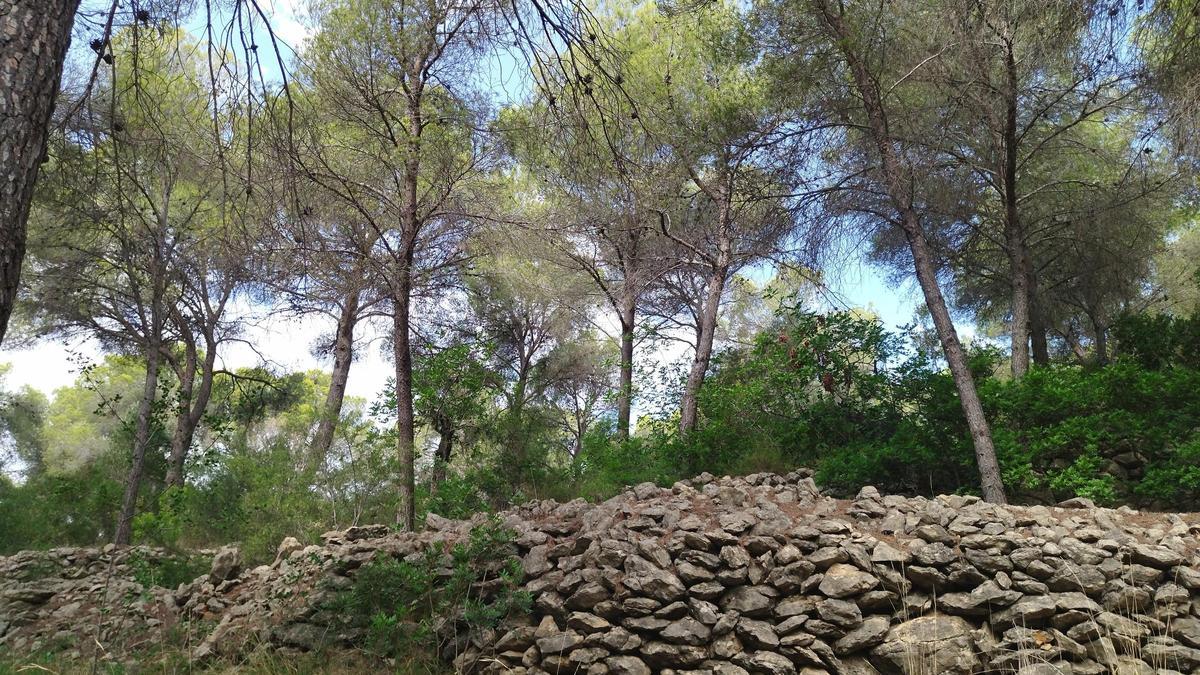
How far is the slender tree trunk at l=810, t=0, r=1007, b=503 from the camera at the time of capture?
21.8 feet

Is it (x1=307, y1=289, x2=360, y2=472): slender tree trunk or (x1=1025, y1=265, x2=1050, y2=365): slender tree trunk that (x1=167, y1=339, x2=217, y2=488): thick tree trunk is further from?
(x1=1025, y1=265, x2=1050, y2=365): slender tree trunk

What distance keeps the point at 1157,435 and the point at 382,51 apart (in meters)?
8.36

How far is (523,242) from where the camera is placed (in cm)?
843

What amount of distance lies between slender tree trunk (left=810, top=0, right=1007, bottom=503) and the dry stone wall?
4.09 feet

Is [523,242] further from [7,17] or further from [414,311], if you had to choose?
[7,17]

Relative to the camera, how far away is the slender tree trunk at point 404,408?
7.18m

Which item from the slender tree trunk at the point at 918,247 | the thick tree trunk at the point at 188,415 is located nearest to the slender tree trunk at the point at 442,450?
the thick tree trunk at the point at 188,415

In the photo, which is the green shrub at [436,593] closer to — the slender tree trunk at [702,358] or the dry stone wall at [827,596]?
the dry stone wall at [827,596]

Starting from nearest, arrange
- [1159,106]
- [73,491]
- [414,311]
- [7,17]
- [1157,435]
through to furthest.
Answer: [7,17]
[1159,106]
[1157,435]
[73,491]
[414,311]

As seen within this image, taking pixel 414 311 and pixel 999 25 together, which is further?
pixel 414 311

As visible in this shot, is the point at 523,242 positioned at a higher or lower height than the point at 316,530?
higher

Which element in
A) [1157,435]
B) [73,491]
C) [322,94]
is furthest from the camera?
[73,491]

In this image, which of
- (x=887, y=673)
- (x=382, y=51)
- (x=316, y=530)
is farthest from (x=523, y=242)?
(x=887, y=673)

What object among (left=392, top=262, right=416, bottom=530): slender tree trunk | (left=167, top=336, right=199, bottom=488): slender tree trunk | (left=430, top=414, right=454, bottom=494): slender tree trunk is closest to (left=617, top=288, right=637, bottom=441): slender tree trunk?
(left=430, top=414, right=454, bottom=494): slender tree trunk
